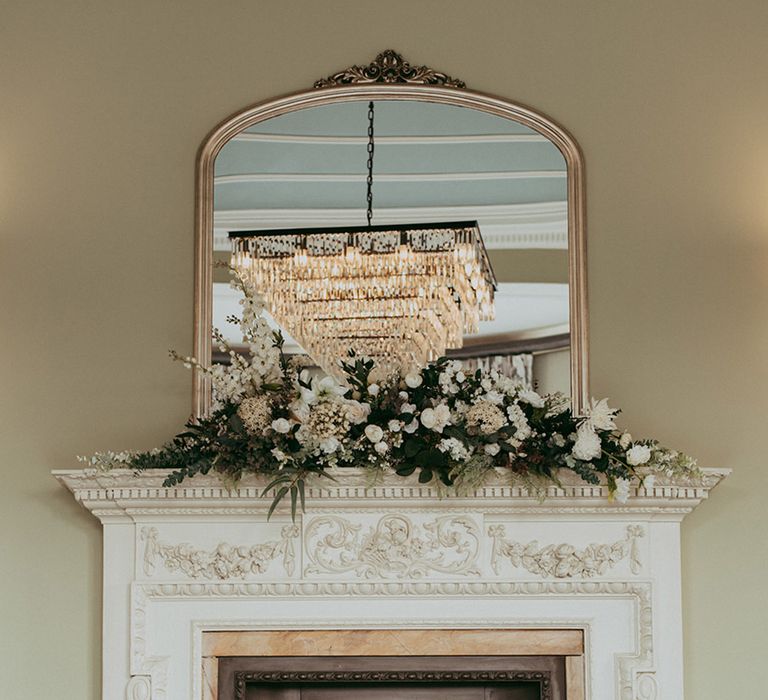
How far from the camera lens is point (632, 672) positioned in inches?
138

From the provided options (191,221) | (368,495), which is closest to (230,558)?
(368,495)

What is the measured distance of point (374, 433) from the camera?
339 cm

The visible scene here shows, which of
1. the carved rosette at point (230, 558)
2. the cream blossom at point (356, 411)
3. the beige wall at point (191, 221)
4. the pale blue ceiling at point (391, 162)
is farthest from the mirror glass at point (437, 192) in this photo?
the carved rosette at point (230, 558)

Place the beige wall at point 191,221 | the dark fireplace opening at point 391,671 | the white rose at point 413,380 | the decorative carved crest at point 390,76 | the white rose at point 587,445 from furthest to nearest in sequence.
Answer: the decorative carved crest at point 390,76, the beige wall at point 191,221, the dark fireplace opening at point 391,671, the white rose at point 413,380, the white rose at point 587,445

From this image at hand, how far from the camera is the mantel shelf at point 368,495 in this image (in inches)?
138

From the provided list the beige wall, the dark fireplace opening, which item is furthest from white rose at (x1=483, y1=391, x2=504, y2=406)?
the dark fireplace opening

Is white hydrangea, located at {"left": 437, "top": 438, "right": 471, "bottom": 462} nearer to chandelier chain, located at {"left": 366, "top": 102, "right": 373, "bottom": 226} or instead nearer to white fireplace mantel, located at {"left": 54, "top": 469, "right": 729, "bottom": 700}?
white fireplace mantel, located at {"left": 54, "top": 469, "right": 729, "bottom": 700}

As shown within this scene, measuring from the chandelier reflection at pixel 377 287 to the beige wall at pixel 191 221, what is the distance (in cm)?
32

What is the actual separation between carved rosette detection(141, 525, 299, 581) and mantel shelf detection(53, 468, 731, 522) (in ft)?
0.33

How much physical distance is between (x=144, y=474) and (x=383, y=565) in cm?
75

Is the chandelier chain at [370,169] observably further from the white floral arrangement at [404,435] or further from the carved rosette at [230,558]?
the carved rosette at [230,558]

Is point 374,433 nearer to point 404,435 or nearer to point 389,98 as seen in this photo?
point 404,435

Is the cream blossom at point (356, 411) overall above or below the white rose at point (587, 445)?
above

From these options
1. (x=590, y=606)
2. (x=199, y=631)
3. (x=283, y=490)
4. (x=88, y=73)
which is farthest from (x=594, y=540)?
(x=88, y=73)
